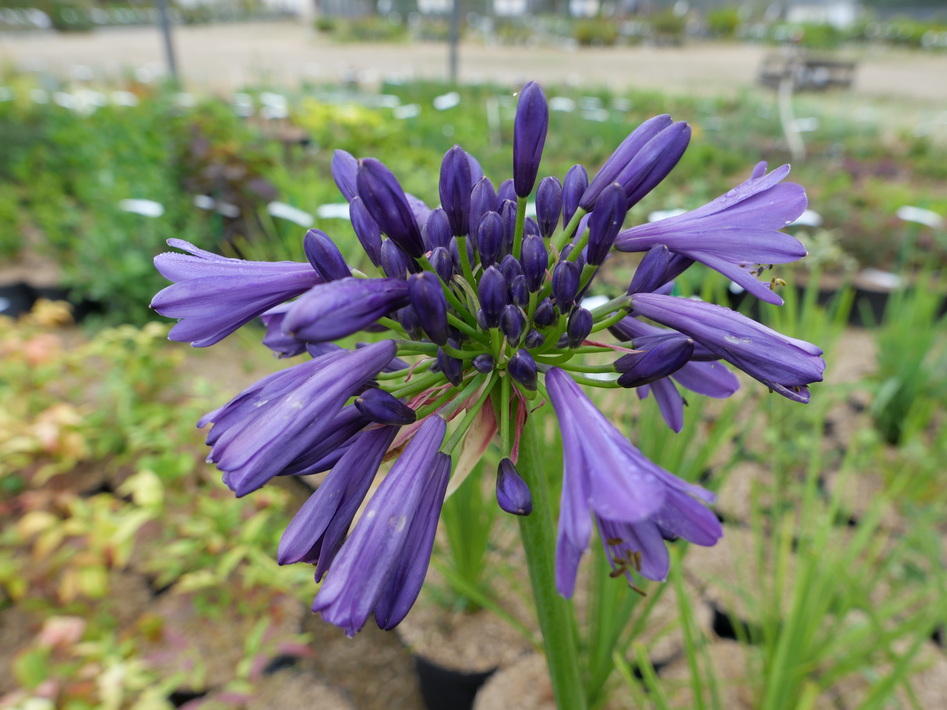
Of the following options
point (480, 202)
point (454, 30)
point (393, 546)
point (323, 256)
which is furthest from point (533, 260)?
point (454, 30)

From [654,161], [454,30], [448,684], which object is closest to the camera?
[654,161]

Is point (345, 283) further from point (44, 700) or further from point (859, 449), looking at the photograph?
point (859, 449)

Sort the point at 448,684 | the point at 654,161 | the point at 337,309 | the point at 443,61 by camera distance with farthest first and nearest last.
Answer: the point at 443,61 → the point at 448,684 → the point at 654,161 → the point at 337,309

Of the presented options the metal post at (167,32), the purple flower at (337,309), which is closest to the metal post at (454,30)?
the metal post at (167,32)

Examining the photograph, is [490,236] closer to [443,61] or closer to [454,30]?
[454,30]

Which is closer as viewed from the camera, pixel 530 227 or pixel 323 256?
pixel 323 256

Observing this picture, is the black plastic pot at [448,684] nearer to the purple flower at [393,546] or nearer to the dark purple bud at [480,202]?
the purple flower at [393,546]
